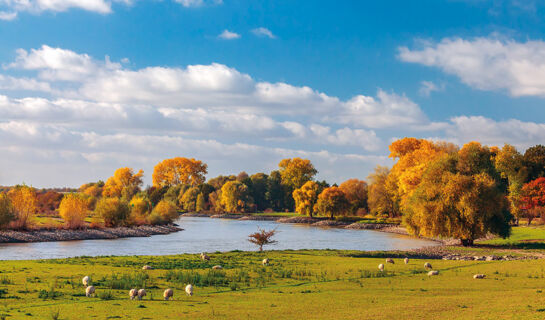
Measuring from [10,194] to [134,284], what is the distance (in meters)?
54.5

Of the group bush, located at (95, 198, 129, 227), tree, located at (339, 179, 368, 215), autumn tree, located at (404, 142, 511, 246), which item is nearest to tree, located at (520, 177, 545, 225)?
autumn tree, located at (404, 142, 511, 246)

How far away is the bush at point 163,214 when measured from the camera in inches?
3659

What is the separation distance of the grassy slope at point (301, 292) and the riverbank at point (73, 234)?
Answer: 3017 centimetres

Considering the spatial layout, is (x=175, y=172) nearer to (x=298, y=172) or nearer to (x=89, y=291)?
(x=298, y=172)

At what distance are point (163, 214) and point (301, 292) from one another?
77913 mm

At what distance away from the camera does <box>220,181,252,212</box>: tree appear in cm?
15538

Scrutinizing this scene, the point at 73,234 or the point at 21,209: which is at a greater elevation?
the point at 21,209

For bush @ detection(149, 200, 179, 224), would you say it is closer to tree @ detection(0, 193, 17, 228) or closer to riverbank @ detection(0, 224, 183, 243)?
riverbank @ detection(0, 224, 183, 243)

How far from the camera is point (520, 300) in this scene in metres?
19.2

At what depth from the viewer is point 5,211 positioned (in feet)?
205

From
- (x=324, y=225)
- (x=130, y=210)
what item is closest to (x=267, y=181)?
(x=324, y=225)

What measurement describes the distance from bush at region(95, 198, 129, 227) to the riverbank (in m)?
2.89

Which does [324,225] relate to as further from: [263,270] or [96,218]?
[263,270]

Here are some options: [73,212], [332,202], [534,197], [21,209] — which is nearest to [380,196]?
[332,202]
